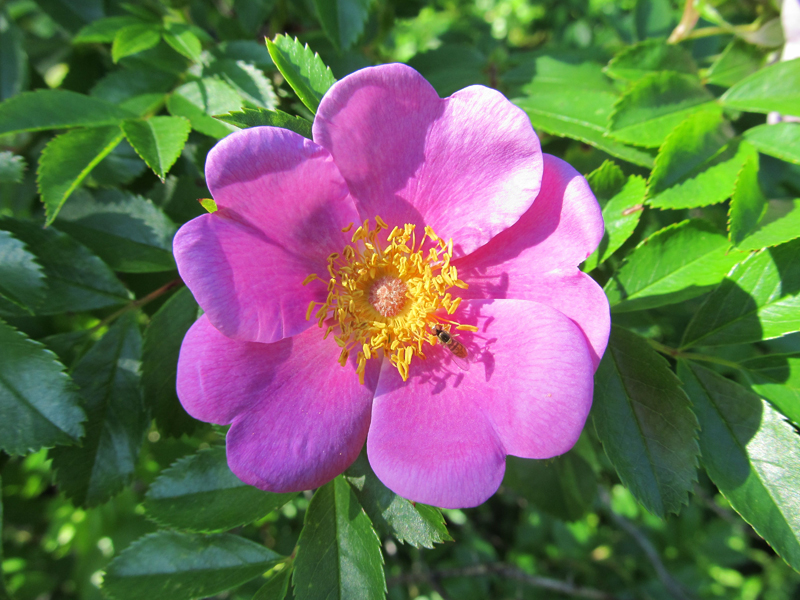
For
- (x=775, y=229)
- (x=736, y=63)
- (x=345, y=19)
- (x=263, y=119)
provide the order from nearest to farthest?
1. (x=263, y=119)
2. (x=775, y=229)
3. (x=345, y=19)
4. (x=736, y=63)

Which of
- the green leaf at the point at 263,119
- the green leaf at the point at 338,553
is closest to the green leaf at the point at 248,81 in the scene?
the green leaf at the point at 263,119

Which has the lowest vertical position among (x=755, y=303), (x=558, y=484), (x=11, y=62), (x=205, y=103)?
(x=558, y=484)

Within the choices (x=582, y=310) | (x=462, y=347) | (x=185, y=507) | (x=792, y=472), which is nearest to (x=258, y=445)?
(x=185, y=507)

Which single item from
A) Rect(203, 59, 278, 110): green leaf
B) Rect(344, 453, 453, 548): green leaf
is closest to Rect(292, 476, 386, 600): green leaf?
Rect(344, 453, 453, 548): green leaf

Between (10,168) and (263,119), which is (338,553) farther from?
(10,168)

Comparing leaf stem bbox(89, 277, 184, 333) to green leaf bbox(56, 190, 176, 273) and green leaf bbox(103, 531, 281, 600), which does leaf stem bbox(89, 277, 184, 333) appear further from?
green leaf bbox(103, 531, 281, 600)

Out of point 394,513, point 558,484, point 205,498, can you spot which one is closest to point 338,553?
point 394,513
